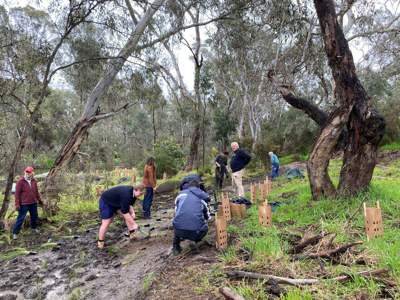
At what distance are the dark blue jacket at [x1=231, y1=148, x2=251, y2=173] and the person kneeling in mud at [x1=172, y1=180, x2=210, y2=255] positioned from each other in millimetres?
4072

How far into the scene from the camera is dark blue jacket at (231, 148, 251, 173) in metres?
10.2

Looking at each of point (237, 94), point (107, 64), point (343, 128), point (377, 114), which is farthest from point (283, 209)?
point (237, 94)

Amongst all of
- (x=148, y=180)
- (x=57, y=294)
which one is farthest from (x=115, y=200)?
(x=148, y=180)

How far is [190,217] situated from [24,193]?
5.19 m

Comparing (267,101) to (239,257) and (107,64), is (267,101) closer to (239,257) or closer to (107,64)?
(107,64)

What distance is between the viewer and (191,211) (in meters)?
5.97

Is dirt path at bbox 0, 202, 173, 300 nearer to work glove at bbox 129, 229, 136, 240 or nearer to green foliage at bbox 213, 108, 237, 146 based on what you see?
work glove at bbox 129, 229, 136, 240

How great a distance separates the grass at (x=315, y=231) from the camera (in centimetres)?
385

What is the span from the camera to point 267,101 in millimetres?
33188

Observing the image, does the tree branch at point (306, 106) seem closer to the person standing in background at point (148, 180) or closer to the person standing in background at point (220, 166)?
the person standing in background at point (148, 180)

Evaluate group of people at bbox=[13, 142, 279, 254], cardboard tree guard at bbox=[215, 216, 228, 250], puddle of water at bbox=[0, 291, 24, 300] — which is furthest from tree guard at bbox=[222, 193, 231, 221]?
puddle of water at bbox=[0, 291, 24, 300]

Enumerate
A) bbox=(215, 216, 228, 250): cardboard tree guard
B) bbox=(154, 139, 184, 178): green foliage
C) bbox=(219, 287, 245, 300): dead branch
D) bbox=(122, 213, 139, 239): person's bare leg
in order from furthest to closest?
bbox=(154, 139, 184, 178): green foliage < bbox=(122, 213, 139, 239): person's bare leg < bbox=(215, 216, 228, 250): cardboard tree guard < bbox=(219, 287, 245, 300): dead branch

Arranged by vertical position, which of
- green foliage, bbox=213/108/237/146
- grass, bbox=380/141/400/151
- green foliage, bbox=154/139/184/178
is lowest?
grass, bbox=380/141/400/151

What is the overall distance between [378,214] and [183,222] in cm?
279
